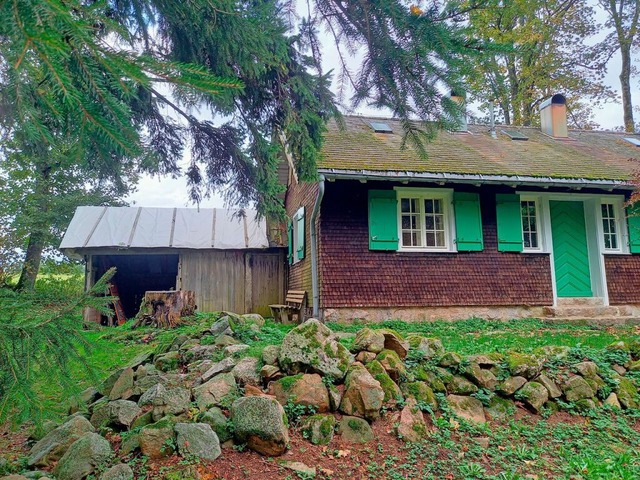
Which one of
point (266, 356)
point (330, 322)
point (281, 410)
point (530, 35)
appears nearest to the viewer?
point (281, 410)

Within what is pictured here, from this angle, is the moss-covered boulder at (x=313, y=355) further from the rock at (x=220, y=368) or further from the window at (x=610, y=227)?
the window at (x=610, y=227)

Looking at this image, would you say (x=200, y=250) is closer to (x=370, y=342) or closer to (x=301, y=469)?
(x=370, y=342)

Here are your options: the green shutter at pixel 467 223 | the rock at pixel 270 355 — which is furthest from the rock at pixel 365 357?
the green shutter at pixel 467 223

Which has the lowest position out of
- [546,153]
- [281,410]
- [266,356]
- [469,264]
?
[281,410]

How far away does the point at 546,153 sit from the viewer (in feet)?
34.0

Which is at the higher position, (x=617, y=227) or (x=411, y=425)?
(x=617, y=227)

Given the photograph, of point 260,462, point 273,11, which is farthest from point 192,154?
point 260,462

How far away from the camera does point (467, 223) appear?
8609mm

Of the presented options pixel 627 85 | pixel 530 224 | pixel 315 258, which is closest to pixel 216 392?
pixel 315 258

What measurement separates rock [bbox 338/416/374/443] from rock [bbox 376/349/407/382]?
628 mm

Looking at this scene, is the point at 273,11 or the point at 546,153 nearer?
the point at 273,11

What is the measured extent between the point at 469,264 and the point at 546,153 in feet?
13.1

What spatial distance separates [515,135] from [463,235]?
15.9 feet

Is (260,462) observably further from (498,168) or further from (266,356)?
(498,168)
